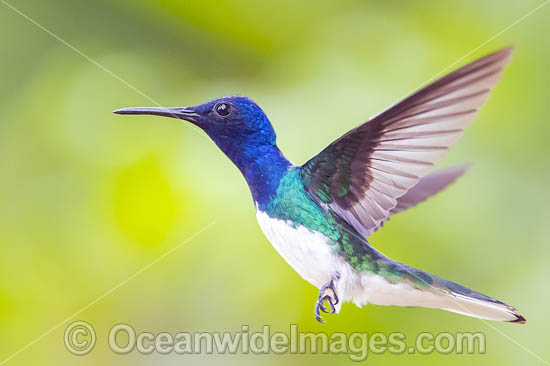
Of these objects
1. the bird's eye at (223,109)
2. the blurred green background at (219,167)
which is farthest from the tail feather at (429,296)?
the blurred green background at (219,167)

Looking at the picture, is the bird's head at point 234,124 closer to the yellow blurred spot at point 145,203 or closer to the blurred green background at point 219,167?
the blurred green background at point 219,167

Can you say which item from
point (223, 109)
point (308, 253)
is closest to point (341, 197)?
point (308, 253)

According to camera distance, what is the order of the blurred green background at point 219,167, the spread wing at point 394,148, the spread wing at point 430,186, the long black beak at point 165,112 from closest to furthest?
1. the spread wing at point 394,148
2. the long black beak at point 165,112
3. the spread wing at point 430,186
4. the blurred green background at point 219,167

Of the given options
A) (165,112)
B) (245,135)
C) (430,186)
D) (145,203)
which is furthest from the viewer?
(145,203)

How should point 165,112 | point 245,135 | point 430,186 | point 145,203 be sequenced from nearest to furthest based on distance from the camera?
point 165,112
point 245,135
point 430,186
point 145,203

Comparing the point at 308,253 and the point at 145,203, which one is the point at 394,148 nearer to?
the point at 308,253

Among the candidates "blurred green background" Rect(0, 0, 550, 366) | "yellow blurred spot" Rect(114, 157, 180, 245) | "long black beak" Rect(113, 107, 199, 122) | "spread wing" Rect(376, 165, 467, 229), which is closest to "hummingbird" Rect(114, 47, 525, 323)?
"long black beak" Rect(113, 107, 199, 122)

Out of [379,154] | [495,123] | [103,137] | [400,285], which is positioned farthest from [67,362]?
[495,123]

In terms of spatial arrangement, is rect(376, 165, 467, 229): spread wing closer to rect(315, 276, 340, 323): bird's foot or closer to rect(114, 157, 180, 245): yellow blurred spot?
rect(315, 276, 340, 323): bird's foot
